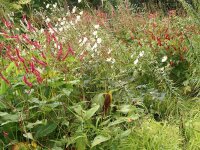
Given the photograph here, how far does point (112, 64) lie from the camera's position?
3922mm

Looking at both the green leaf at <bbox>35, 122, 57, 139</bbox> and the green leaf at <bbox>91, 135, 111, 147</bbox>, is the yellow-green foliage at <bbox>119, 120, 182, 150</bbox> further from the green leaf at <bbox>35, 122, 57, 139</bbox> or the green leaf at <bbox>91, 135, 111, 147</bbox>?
the green leaf at <bbox>35, 122, 57, 139</bbox>

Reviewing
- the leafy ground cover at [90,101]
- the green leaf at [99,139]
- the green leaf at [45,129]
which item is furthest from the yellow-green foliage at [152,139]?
the green leaf at [45,129]

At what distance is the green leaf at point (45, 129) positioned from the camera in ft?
9.61

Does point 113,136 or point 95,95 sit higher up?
point 95,95

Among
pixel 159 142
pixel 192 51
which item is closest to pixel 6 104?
pixel 159 142

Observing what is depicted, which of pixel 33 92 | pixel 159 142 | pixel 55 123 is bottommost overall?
pixel 159 142

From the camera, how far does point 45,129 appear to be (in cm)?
295

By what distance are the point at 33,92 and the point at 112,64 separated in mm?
1059

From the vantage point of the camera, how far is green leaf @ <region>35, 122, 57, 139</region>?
2.93 m

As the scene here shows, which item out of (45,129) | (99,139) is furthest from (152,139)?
(45,129)

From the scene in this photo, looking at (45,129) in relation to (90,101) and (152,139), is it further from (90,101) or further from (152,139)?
(152,139)

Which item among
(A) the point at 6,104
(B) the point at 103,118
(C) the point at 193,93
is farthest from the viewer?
(C) the point at 193,93

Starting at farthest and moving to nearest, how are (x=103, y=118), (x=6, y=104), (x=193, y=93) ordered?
(x=193, y=93)
(x=103, y=118)
(x=6, y=104)

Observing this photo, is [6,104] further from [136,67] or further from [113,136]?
[136,67]
